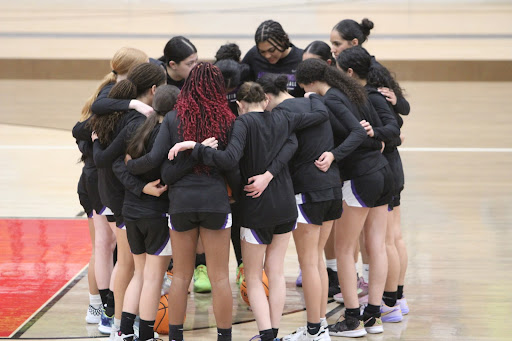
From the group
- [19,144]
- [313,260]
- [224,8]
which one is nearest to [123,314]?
[313,260]

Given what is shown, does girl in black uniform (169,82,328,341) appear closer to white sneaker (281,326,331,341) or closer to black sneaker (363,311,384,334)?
white sneaker (281,326,331,341)

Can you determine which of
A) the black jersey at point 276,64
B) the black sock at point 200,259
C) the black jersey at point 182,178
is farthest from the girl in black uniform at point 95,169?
the black jersey at point 276,64

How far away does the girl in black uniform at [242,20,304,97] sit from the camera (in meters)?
5.28

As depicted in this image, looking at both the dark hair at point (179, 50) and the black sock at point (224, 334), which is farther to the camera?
the dark hair at point (179, 50)

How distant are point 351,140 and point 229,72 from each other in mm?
952

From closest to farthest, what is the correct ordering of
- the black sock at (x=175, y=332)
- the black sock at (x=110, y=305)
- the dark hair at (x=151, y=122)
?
the dark hair at (x=151, y=122), the black sock at (x=175, y=332), the black sock at (x=110, y=305)

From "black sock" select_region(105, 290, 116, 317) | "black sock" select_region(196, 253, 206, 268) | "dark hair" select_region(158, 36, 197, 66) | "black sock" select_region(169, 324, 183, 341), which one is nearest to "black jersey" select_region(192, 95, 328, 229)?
"black sock" select_region(169, 324, 183, 341)

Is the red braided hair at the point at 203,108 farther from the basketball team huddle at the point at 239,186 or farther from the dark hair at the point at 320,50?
the dark hair at the point at 320,50

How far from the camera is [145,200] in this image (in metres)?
4.00

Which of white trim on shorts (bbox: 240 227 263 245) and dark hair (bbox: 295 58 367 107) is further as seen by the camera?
dark hair (bbox: 295 58 367 107)

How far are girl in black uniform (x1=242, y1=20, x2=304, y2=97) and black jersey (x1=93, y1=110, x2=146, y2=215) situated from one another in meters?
1.50

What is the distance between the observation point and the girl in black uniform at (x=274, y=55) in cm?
528

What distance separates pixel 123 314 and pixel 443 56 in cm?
1273

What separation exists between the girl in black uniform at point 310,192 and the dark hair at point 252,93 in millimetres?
190
